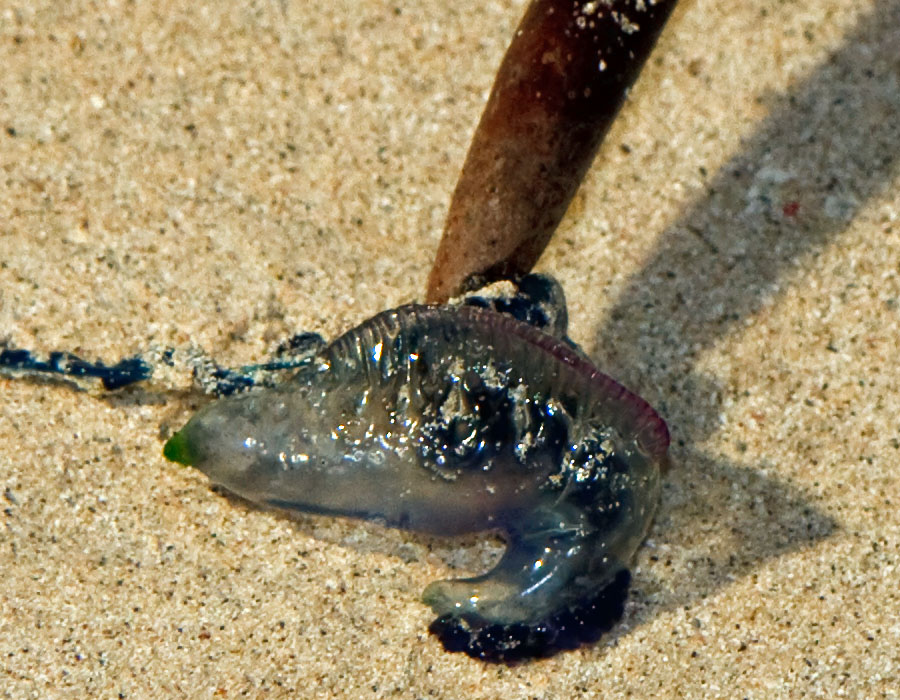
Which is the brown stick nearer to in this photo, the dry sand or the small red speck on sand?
the dry sand

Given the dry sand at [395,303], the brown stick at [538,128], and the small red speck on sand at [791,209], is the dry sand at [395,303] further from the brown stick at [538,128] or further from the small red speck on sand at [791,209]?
the brown stick at [538,128]

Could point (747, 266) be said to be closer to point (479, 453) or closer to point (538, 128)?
point (538, 128)

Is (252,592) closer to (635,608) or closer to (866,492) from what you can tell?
(635,608)

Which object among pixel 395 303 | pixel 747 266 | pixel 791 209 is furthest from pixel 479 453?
pixel 791 209

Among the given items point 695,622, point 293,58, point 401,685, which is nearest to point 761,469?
point 695,622

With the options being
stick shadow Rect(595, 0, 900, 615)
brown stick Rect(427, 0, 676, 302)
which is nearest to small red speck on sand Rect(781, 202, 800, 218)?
stick shadow Rect(595, 0, 900, 615)
